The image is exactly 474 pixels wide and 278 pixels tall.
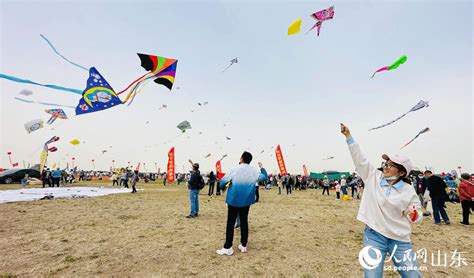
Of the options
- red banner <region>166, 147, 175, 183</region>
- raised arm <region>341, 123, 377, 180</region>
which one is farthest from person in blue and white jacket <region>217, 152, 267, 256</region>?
red banner <region>166, 147, 175, 183</region>

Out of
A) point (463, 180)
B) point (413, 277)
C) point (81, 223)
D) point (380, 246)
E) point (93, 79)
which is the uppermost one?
point (93, 79)

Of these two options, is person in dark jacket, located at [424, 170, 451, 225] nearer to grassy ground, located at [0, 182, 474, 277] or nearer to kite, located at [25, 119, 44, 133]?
grassy ground, located at [0, 182, 474, 277]

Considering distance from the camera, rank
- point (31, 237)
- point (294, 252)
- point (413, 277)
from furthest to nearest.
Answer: point (31, 237) → point (294, 252) → point (413, 277)

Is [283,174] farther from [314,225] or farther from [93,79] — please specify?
[93,79]

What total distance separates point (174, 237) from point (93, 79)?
482 centimetres

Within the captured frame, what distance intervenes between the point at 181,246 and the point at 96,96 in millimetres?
4707

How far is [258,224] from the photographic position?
7.57 m

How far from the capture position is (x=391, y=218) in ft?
7.93

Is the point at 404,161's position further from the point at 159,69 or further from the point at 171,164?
the point at 171,164

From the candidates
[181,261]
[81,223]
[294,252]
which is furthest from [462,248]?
[81,223]

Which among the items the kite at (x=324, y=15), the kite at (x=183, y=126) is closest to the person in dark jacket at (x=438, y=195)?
the kite at (x=324, y=15)

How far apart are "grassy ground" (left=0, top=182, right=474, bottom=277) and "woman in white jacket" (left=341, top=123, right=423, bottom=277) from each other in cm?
167

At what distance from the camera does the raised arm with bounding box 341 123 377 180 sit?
2662mm

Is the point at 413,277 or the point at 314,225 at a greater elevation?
the point at 413,277
